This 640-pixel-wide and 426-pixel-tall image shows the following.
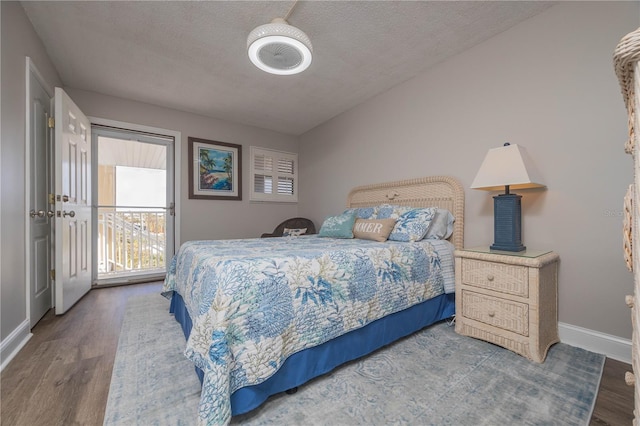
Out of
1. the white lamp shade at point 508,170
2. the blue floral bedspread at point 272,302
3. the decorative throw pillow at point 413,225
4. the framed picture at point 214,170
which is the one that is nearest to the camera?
the blue floral bedspread at point 272,302

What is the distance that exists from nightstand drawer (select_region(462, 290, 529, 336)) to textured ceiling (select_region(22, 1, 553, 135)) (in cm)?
213

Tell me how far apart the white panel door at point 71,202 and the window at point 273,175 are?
2.08 meters

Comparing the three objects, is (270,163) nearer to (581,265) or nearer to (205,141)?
(205,141)

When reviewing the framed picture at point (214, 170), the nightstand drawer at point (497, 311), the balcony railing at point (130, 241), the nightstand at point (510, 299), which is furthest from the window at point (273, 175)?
the nightstand drawer at point (497, 311)

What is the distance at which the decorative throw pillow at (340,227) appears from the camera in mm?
2677

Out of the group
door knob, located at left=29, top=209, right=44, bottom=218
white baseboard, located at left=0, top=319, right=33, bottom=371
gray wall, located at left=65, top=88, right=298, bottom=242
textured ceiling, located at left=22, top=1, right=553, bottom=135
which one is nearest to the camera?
white baseboard, located at left=0, top=319, right=33, bottom=371

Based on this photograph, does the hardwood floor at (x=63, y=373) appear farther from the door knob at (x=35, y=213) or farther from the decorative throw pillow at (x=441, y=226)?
the decorative throw pillow at (x=441, y=226)

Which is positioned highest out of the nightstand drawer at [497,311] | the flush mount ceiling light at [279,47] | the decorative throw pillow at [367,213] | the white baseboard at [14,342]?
the flush mount ceiling light at [279,47]

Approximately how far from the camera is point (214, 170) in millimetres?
4094

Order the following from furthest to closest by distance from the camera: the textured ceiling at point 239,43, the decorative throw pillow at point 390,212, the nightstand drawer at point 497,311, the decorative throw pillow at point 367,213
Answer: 1. the decorative throw pillow at point 367,213
2. the decorative throw pillow at point 390,212
3. the textured ceiling at point 239,43
4. the nightstand drawer at point 497,311

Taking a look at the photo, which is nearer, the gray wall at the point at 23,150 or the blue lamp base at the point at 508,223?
the gray wall at the point at 23,150

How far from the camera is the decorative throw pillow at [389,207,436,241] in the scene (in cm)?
232

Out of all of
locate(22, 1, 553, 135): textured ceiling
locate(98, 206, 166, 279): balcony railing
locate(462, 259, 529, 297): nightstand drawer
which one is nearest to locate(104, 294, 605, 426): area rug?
locate(462, 259, 529, 297): nightstand drawer

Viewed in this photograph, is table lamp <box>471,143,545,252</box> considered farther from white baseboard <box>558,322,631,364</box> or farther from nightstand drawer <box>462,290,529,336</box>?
white baseboard <box>558,322,631,364</box>
